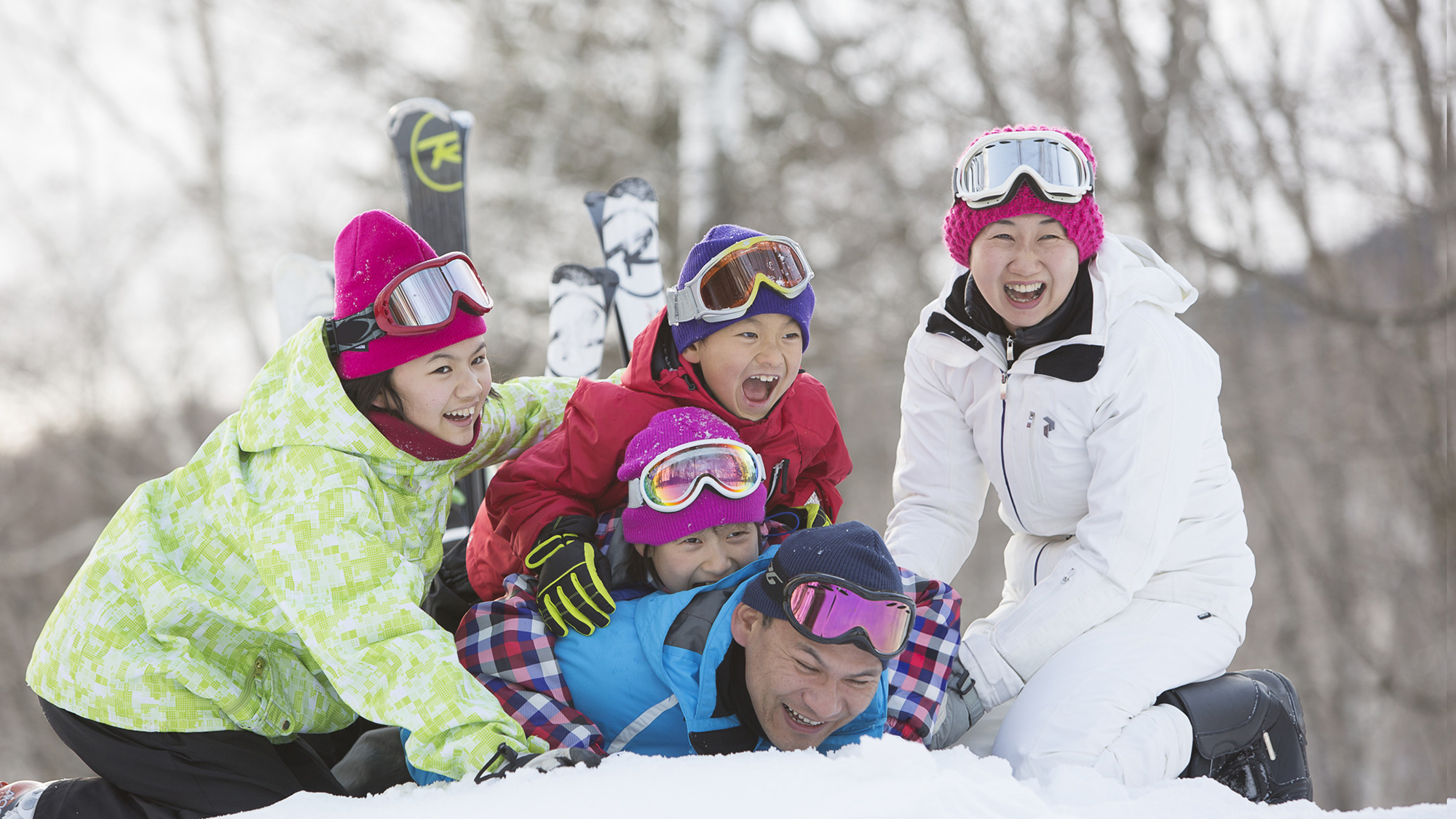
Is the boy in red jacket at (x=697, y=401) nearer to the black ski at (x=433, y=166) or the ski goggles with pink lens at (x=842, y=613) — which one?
the ski goggles with pink lens at (x=842, y=613)

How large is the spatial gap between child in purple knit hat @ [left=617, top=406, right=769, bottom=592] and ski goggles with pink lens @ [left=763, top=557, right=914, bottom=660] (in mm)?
272

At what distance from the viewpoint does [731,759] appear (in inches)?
74.2

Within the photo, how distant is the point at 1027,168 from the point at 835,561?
1.07 m

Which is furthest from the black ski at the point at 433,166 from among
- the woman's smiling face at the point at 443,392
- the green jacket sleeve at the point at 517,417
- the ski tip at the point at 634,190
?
the woman's smiling face at the point at 443,392

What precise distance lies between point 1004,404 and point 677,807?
141 cm

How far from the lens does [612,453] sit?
2473mm

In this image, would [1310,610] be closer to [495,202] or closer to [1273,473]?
[1273,473]

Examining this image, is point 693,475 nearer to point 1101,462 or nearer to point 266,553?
point 266,553

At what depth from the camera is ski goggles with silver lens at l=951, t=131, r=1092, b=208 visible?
247cm

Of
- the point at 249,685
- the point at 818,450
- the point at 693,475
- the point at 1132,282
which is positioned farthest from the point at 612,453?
the point at 1132,282

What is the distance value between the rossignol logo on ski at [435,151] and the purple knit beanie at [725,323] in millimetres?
1423

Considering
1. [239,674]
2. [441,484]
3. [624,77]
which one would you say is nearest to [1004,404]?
[441,484]

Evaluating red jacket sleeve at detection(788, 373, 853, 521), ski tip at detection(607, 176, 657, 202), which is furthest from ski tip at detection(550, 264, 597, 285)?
red jacket sleeve at detection(788, 373, 853, 521)

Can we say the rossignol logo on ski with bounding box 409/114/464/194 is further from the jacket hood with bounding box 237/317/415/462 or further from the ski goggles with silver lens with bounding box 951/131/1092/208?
the ski goggles with silver lens with bounding box 951/131/1092/208
